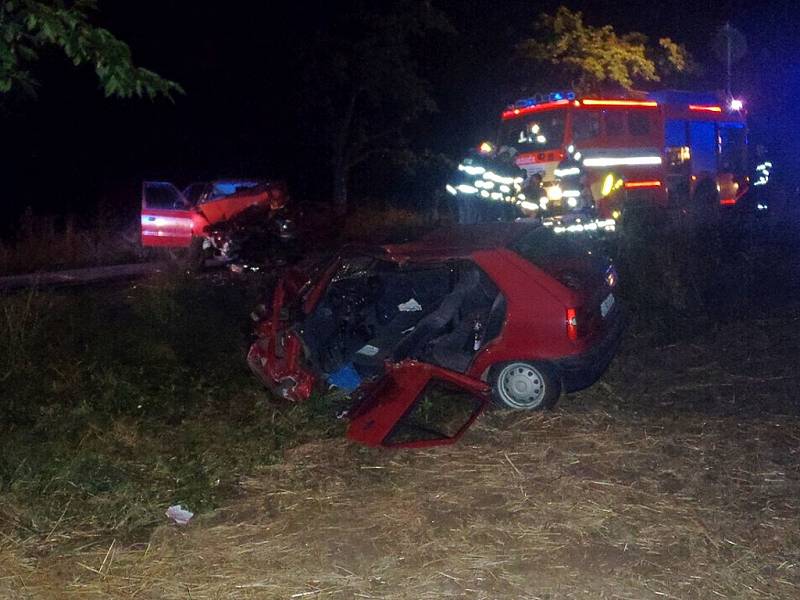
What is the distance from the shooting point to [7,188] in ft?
72.7

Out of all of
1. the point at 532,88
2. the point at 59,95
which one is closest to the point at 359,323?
the point at 59,95

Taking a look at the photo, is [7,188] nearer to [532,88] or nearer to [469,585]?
[532,88]

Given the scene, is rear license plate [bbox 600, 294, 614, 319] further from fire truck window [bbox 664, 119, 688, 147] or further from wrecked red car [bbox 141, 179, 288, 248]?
fire truck window [bbox 664, 119, 688, 147]

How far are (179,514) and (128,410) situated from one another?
6.04 feet

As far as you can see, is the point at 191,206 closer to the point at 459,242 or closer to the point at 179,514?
the point at 459,242

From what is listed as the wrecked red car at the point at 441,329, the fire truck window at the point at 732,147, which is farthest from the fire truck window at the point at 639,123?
the wrecked red car at the point at 441,329

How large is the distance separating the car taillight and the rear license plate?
54 centimetres

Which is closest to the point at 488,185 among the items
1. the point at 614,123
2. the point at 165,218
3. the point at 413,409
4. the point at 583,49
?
the point at 614,123

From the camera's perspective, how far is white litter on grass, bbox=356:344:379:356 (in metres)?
7.37

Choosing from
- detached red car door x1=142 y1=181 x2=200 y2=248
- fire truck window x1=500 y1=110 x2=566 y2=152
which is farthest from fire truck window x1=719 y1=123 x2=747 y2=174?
detached red car door x1=142 y1=181 x2=200 y2=248

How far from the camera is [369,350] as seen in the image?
7.43 metres

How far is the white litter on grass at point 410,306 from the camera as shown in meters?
7.91

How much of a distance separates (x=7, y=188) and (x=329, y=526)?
19.3m

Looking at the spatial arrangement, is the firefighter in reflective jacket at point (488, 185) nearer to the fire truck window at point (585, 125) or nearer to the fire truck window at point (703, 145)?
the fire truck window at point (585, 125)
